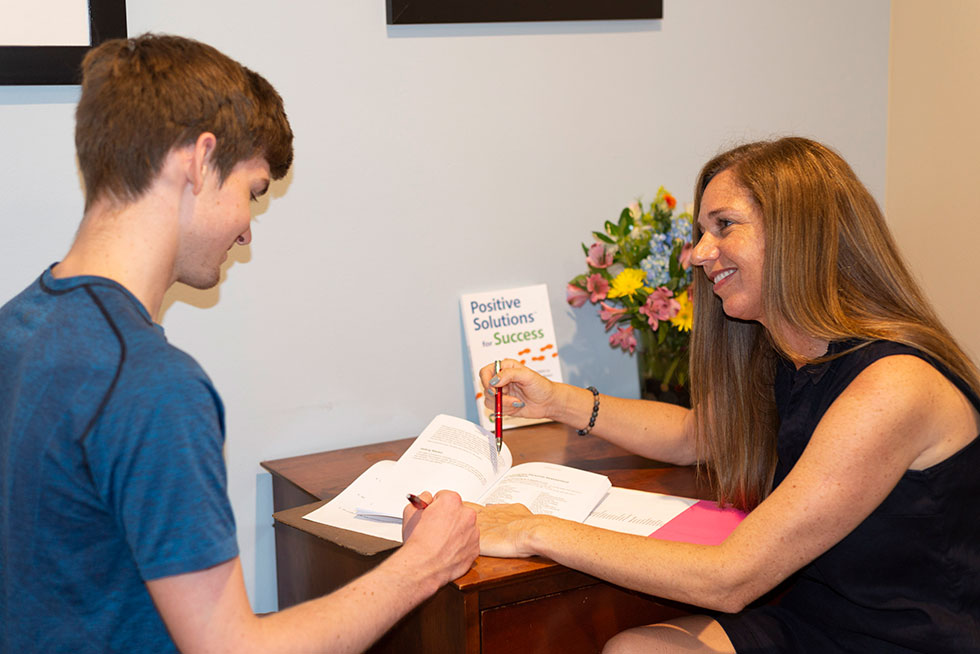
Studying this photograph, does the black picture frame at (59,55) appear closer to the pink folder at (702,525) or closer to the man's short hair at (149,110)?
the man's short hair at (149,110)

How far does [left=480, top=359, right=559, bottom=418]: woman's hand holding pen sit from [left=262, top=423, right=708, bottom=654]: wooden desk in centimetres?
9

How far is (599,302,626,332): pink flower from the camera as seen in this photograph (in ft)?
6.48

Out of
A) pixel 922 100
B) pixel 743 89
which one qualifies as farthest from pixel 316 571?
pixel 922 100

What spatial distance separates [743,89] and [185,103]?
1.55 m

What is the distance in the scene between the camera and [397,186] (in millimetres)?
1850

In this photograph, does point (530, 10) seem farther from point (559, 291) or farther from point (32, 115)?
point (32, 115)

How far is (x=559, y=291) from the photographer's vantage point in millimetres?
2055

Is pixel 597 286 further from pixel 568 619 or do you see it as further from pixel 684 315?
pixel 568 619

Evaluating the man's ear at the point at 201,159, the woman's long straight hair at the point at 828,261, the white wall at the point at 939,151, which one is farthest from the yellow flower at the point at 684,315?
the man's ear at the point at 201,159

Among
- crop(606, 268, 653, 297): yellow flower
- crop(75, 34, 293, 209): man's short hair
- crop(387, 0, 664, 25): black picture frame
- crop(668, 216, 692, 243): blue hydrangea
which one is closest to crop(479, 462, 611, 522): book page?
crop(606, 268, 653, 297): yellow flower

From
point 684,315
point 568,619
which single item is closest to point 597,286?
point 684,315

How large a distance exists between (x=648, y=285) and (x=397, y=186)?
0.53 meters

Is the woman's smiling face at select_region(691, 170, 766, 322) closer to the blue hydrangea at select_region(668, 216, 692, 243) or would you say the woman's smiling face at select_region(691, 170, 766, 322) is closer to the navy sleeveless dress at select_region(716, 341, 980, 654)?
the navy sleeveless dress at select_region(716, 341, 980, 654)

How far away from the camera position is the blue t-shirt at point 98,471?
89cm
